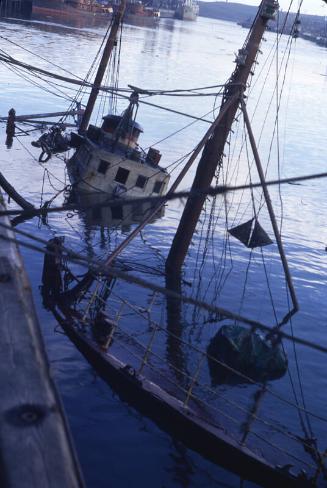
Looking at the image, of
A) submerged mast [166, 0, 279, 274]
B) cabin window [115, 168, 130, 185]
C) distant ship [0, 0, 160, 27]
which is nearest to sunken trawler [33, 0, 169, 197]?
cabin window [115, 168, 130, 185]

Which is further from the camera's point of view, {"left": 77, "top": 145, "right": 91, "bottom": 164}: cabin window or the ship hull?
the ship hull

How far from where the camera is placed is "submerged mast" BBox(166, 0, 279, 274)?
2192cm

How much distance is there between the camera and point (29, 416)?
6.65 ft

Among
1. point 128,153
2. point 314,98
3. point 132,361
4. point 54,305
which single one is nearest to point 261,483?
point 132,361

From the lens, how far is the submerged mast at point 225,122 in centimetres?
2192

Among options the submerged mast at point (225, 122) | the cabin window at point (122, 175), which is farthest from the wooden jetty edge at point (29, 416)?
the cabin window at point (122, 175)

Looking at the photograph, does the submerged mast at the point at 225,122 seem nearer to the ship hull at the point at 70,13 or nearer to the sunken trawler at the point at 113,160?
the sunken trawler at the point at 113,160

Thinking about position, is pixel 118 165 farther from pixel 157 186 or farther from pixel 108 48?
pixel 108 48

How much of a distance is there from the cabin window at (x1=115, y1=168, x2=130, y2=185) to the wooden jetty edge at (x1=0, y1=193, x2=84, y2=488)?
114ft

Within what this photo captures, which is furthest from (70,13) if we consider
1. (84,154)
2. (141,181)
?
(141,181)

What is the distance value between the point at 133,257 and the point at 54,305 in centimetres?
1111

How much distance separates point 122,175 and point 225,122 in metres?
15.3

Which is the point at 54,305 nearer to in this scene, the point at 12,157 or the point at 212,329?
the point at 212,329

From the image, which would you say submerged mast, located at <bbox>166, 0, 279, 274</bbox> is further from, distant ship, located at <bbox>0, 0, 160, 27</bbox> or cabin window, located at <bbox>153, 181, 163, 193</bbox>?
distant ship, located at <bbox>0, 0, 160, 27</bbox>
